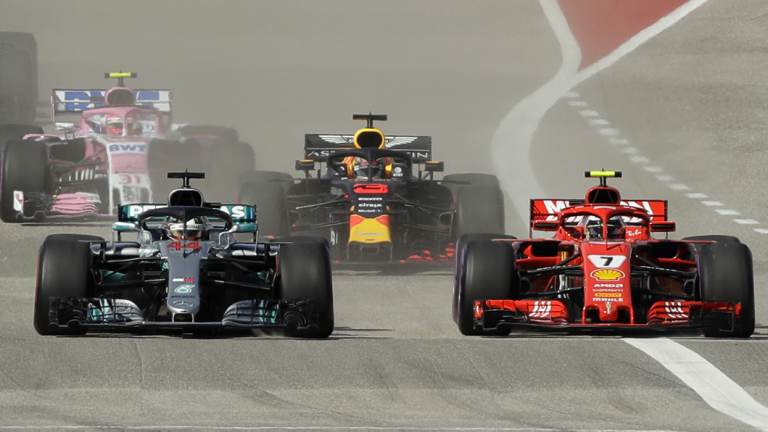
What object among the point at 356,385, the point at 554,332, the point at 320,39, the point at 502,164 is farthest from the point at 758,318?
the point at 320,39

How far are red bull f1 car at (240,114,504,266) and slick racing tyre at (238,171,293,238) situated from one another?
0.02m

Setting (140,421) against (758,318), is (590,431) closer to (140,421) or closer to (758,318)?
(140,421)

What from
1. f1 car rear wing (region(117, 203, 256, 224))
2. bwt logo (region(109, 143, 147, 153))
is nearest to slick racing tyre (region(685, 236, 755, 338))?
f1 car rear wing (region(117, 203, 256, 224))

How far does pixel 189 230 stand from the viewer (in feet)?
84.6

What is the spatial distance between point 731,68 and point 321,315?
36.9 metres

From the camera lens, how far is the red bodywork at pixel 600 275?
2514cm

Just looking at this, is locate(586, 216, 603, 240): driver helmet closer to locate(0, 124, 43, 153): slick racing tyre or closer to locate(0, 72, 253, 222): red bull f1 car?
locate(0, 72, 253, 222): red bull f1 car

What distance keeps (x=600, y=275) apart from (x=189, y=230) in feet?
15.5

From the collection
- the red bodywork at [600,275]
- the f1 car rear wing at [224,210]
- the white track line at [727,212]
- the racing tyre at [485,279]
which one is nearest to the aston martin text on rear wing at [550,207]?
the red bodywork at [600,275]

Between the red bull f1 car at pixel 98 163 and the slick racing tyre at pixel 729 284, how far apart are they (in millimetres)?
15230

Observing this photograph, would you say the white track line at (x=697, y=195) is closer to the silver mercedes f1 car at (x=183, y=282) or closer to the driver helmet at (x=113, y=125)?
the driver helmet at (x=113, y=125)

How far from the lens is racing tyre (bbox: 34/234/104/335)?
24.2 meters

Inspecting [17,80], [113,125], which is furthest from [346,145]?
[17,80]

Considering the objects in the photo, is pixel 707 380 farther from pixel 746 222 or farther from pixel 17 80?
pixel 17 80
